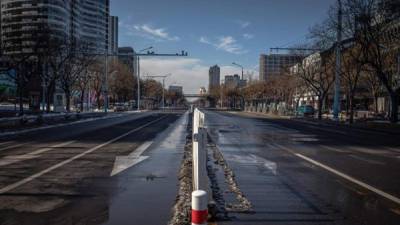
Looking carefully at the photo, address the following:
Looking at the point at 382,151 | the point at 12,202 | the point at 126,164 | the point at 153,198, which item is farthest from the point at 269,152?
the point at 12,202

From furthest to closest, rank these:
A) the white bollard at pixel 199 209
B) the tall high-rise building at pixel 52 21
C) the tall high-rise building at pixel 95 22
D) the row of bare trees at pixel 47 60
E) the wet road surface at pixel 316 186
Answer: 1. the tall high-rise building at pixel 95 22
2. the tall high-rise building at pixel 52 21
3. the row of bare trees at pixel 47 60
4. the wet road surface at pixel 316 186
5. the white bollard at pixel 199 209

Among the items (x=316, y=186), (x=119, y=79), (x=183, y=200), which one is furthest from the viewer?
(x=119, y=79)

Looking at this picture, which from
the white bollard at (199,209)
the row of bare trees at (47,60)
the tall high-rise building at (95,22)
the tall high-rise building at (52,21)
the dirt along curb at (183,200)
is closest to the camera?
the white bollard at (199,209)

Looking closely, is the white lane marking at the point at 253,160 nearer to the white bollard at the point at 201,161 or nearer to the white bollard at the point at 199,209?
the white bollard at the point at 201,161

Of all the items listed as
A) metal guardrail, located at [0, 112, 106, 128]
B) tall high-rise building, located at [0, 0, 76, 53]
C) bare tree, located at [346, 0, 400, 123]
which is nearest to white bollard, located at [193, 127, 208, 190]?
metal guardrail, located at [0, 112, 106, 128]

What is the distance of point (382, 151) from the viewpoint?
19.9 metres

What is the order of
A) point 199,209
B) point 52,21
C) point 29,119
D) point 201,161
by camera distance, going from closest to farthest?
point 199,209 → point 201,161 → point 29,119 → point 52,21

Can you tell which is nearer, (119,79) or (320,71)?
(320,71)

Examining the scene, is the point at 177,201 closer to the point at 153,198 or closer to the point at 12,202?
the point at 153,198

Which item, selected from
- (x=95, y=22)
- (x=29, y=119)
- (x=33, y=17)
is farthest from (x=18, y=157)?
(x=95, y=22)

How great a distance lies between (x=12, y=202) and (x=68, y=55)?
48636 mm

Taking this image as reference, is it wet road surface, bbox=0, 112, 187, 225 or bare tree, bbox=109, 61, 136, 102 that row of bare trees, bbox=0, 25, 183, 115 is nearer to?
bare tree, bbox=109, 61, 136, 102

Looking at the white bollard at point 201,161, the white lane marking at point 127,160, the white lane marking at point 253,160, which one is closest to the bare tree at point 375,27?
the white lane marking at point 253,160

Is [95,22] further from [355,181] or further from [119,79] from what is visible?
[355,181]
